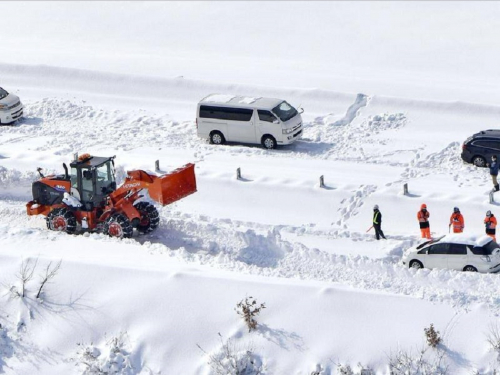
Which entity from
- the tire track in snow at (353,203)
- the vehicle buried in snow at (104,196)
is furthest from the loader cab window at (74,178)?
the tire track in snow at (353,203)

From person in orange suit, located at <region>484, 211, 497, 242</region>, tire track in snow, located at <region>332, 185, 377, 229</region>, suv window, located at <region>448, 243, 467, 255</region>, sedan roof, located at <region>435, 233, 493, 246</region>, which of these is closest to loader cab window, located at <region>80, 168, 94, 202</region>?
tire track in snow, located at <region>332, 185, 377, 229</region>

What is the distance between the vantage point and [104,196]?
27047 millimetres

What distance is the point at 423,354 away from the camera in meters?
21.5

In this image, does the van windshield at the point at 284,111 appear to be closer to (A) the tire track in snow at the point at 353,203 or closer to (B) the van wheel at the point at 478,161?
(A) the tire track in snow at the point at 353,203

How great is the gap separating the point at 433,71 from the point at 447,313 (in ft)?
77.8

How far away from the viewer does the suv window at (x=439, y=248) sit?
25625 millimetres

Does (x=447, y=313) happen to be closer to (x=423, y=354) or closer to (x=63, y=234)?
(x=423, y=354)

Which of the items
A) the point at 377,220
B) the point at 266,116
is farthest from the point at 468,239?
the point at 266,116

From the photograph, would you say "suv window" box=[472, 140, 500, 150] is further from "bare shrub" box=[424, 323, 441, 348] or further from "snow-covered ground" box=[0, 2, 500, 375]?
"bare shrub" box=[424, 323, 441, 348]

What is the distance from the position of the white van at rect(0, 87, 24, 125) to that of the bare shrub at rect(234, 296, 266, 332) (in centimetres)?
1859

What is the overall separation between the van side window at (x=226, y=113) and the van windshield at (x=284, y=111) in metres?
0.89

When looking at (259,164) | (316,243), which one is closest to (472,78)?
(259,164)

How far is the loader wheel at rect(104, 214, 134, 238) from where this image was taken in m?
26.5

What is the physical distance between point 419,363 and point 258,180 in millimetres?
12019
